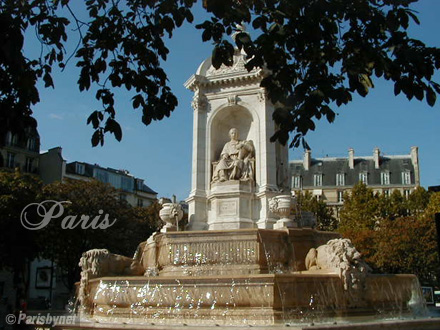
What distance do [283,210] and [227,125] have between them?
5.51 metres

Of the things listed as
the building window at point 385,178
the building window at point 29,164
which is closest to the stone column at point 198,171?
the building window at point 29,164

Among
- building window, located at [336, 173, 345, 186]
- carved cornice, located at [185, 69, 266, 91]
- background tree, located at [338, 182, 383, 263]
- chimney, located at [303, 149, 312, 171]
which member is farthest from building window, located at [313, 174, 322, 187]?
carved cornice, located at [185, 69, 266, 91]

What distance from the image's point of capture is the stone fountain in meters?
13.7

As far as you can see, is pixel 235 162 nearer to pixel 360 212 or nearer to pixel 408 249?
pixel 408 249

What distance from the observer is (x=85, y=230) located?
37.0 metres

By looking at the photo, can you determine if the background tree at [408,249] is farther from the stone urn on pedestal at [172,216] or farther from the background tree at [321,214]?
the stone urn on pedestal at [172,216]

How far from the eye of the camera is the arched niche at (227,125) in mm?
21859

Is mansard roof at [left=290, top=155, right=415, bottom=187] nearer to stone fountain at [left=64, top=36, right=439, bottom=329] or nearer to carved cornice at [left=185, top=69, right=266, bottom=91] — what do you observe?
stone fountain at [left=64, top=36, right=439, bottom=329]

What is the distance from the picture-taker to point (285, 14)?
740 cm

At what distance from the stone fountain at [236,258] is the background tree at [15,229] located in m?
→ 16.8

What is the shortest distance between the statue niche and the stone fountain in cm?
4

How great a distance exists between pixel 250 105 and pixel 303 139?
14280mm

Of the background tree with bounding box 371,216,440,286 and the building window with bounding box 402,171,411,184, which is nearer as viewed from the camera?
the background tree with bounding box 371,216,440,286

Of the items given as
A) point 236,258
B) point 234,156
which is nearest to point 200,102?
point 234,156
